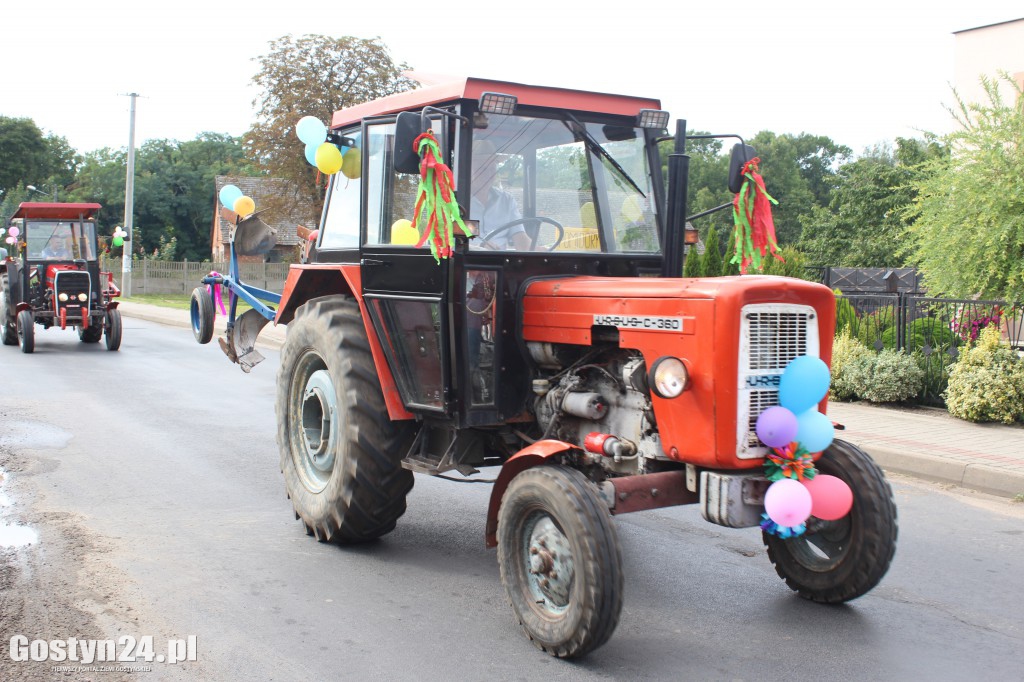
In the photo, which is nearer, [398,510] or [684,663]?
[684,663]

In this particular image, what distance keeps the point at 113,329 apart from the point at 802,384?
15417 millimetres

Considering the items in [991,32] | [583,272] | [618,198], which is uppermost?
[991,32]

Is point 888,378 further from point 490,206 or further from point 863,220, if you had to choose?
point 863,220

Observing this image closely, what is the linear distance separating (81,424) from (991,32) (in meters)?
24.6

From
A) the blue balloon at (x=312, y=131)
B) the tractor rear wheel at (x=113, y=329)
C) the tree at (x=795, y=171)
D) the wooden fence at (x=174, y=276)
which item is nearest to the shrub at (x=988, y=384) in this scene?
the blue balloon at (x=312, y=131)

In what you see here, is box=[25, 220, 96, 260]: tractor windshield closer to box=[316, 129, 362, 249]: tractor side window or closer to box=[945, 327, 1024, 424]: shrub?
box=[316, 129, 362, 249]: tractor side window

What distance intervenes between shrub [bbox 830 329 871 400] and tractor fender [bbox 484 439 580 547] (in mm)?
7192

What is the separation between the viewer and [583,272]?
5.35m

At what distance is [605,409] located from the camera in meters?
4.69

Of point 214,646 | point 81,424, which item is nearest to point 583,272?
point 214,646

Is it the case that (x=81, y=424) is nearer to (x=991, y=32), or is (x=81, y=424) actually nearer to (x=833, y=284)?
(x=833, y=284)

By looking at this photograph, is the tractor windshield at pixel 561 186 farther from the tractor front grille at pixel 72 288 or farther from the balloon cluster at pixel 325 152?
the tractor front grille at pixel 72 288

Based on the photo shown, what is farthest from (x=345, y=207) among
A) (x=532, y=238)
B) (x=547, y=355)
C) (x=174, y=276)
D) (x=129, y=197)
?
(x=174, y=276)

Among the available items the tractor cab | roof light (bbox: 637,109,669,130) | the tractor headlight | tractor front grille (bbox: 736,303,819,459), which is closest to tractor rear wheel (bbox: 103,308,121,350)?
the tractor cab
